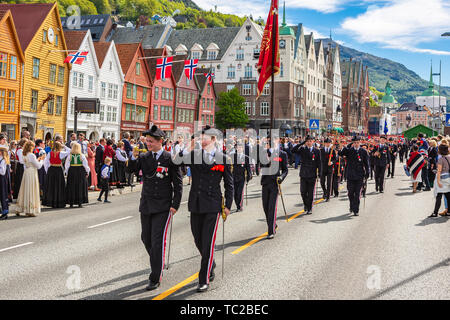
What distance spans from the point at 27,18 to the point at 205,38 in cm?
4401

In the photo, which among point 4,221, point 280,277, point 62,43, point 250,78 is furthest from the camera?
point 250,78

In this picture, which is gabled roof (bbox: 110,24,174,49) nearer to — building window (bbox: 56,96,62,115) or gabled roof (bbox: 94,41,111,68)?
gabled roof (bbox: 94,41,111,68)

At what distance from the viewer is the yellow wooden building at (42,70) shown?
35531 mm

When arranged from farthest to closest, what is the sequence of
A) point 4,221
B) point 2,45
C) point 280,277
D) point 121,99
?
point 121,99 → point 2,45 → point 4,221 → point 280,277

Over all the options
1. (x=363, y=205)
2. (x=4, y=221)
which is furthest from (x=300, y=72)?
(x=4, y=221)

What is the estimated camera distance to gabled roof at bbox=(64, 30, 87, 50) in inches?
1638

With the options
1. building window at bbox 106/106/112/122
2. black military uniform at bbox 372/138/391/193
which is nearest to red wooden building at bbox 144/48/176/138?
building window at bbox 106/106/112/122

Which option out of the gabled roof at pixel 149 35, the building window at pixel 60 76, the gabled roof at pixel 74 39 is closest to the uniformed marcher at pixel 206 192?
the building window at pixel 60 76

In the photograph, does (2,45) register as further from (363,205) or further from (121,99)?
(363,205)

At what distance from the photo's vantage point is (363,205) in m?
14.7

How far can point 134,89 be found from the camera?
49625 millimetres

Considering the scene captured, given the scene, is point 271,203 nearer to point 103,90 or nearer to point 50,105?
point 50,105
